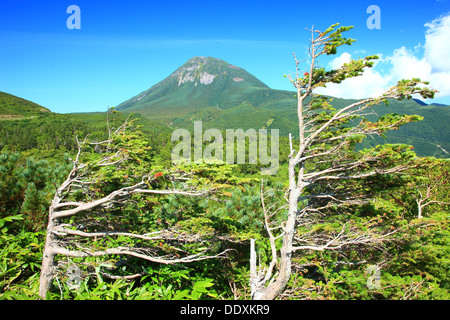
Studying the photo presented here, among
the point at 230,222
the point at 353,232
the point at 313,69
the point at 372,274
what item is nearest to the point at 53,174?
the point at 230,222

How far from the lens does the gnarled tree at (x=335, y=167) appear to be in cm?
445

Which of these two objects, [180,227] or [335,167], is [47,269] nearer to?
[180,227]

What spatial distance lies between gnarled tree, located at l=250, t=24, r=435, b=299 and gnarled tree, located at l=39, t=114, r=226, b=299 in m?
1.47

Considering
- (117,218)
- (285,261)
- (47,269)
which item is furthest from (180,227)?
(285,261)

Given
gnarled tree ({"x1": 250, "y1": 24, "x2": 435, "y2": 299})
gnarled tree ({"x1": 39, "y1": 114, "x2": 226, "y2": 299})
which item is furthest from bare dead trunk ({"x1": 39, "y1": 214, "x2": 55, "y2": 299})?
gnarled tree ({"x1": 250, "y1": 24, "x2": 435, "y2": 299})

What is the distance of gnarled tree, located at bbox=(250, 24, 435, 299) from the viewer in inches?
175

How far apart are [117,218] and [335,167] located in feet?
15.3

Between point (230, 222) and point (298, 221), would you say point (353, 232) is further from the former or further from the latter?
point (230, 222)

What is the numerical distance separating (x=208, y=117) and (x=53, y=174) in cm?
16005

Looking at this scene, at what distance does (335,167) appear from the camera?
5.16 m

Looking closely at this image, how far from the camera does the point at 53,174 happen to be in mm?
5121

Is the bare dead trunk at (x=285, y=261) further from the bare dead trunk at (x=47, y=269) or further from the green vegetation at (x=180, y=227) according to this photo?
the bare dead trunk at (x=47, y=269)

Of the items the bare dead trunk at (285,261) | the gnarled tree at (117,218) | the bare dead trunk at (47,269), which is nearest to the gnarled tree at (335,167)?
the bare dead trunk at (285,261)

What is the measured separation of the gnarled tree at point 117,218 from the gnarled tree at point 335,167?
4.83 feet
